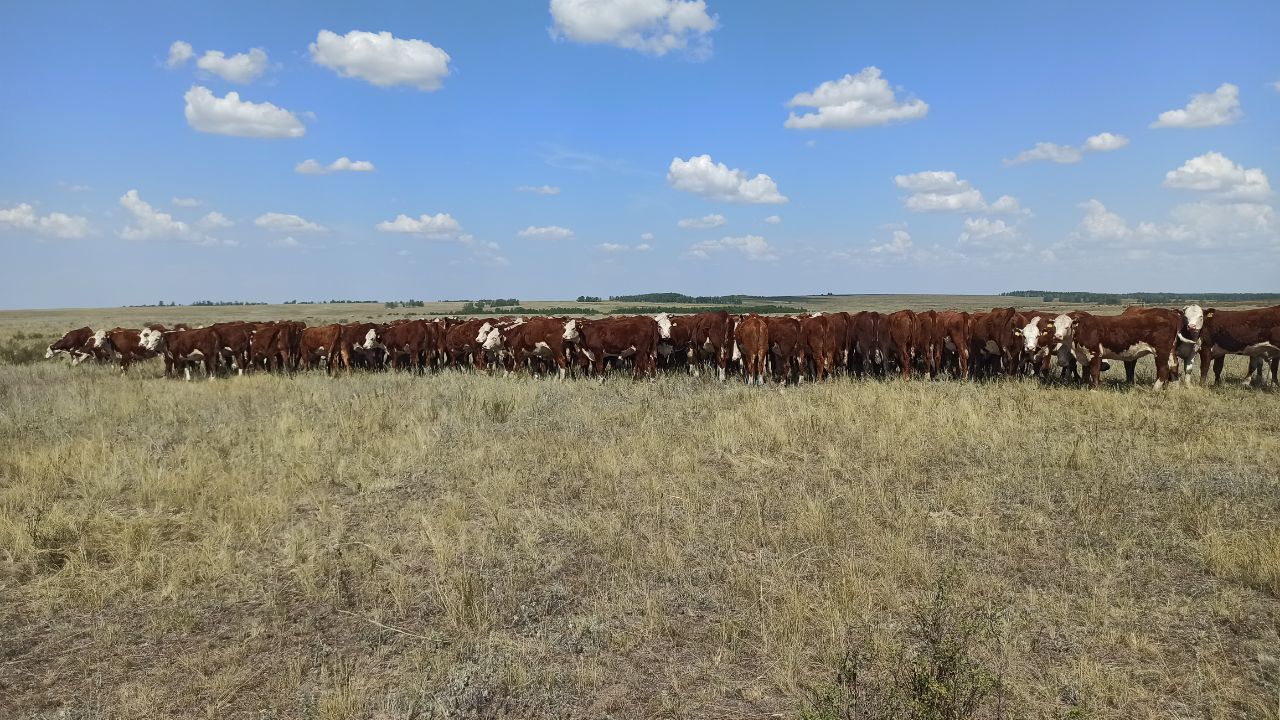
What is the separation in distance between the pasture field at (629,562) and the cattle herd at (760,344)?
3.88 meters

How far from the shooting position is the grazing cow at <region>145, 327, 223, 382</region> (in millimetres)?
21797

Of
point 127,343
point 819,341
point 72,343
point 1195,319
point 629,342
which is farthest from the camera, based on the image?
point 72,343

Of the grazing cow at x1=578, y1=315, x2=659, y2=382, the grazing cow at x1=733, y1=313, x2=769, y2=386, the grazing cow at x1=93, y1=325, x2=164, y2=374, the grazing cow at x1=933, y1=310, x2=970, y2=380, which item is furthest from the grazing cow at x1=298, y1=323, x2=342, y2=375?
the grazing cow at x1=933, y1=310, x2=970, y2=380

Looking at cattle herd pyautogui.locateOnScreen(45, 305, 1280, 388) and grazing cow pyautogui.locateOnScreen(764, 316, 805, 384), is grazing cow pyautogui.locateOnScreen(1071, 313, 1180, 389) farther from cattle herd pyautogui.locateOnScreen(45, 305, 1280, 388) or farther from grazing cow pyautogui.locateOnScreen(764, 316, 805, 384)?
grazing cow pyautogui.locateOnScreen(764, 316, 805, 384)

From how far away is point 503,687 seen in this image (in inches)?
178

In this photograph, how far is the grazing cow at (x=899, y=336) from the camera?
18438 millimetres

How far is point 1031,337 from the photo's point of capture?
16859 millimetres

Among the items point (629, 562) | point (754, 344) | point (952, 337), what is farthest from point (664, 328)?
point (629, 562)

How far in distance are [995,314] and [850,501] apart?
12.8 metres

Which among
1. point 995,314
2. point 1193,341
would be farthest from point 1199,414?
point 995,314

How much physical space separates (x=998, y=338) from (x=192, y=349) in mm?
23100

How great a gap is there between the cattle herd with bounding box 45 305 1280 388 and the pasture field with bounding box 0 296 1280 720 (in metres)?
3.88

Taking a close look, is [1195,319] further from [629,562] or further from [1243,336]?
[629,562]

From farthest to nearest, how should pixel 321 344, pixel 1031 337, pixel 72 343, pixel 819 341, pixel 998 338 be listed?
pixel 72 343 < pixel 321 344 < pixel 819 341 < pixel 998 338 < pixel 1031 337
